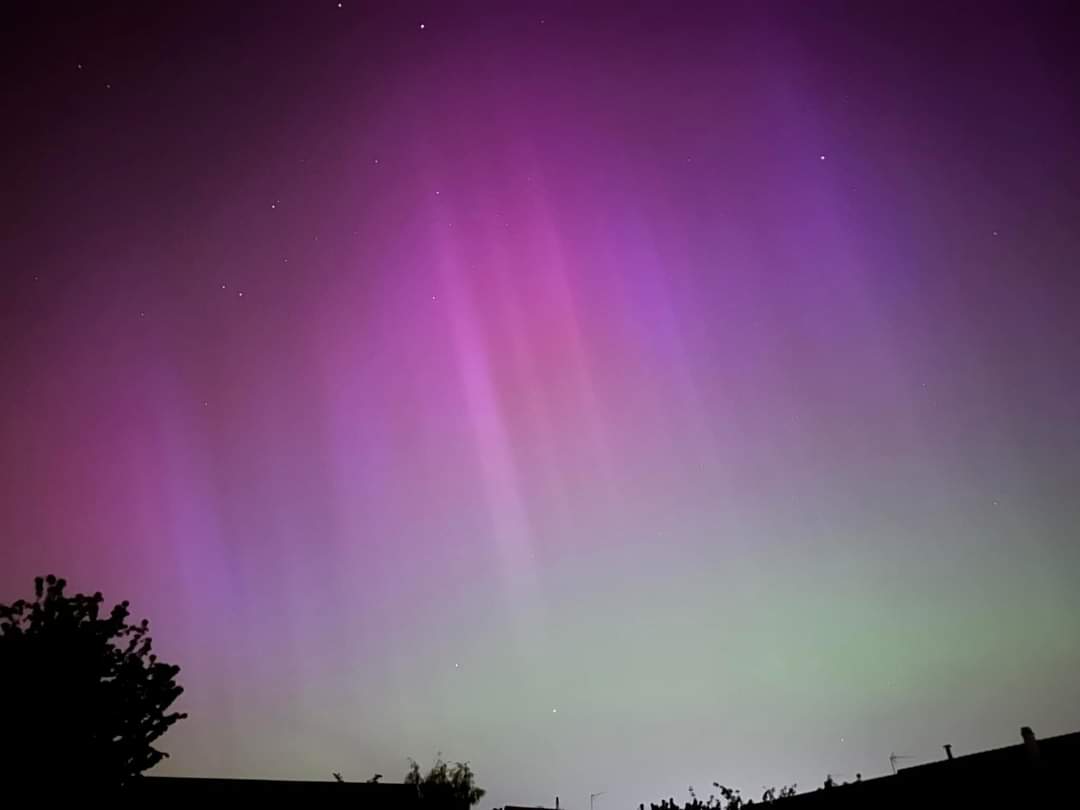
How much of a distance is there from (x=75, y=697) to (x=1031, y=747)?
2274 centimetres

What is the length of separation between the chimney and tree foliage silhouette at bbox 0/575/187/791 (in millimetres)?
21101

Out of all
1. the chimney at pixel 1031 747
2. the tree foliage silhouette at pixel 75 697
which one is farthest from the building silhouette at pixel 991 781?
the tree foliage silhouette at pixel 75 697

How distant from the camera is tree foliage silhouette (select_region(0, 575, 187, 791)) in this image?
12.0m

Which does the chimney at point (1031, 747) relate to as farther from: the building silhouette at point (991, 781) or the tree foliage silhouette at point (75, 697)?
the tree foliage silhouette at point (75, 697)

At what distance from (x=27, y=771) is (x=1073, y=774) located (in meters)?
23.5

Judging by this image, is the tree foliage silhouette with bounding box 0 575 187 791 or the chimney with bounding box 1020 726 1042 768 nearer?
the tree foliage silhouette with bounding box 0 575 187 791

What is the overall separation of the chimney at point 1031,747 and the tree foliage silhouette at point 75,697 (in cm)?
2110

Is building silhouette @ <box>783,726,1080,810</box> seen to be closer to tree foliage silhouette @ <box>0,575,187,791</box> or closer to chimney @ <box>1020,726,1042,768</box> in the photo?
chimney @ <box>1020,726,1042,768</box>

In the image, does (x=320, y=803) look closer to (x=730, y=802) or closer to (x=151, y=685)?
(x=151, y=685)

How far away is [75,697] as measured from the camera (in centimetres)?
1273

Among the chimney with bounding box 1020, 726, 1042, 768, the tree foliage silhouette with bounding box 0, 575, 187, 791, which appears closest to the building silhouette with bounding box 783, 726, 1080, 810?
the chimney with bounding box 1020, 726, 1042, 768

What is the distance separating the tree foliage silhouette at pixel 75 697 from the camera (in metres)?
12.0

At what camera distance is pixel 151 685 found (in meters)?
13.9

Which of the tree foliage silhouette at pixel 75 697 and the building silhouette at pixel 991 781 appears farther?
the building silhouette at pixel 991 781
